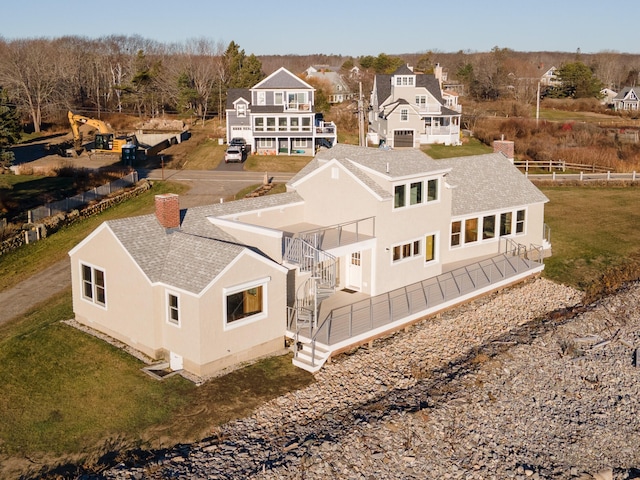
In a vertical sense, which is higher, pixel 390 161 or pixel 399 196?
pixel 390 161

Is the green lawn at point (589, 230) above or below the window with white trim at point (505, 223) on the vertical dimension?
below

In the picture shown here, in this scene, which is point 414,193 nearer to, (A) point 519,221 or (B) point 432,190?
(B) point 432,190


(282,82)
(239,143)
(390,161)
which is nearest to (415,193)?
(390,161)

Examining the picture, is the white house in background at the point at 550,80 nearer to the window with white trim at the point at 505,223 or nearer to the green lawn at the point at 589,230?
the green lawn at the point at 589,230

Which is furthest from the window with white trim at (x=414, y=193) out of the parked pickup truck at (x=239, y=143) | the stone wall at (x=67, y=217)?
the parked pickup truck at (x=239, y=143)

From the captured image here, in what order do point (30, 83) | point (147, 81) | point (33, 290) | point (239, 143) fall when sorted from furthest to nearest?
1. point (147, 81)
2. point (30, 83)
3. point (239, 143)
4. point (33, 290)

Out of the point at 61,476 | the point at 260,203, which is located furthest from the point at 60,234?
the point at 61,476

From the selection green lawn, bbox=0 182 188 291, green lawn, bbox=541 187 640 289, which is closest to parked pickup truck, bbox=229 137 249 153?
green lawn, bbox=0 182 188 291

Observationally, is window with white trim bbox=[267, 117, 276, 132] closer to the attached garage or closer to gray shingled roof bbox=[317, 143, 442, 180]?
the attached garage
